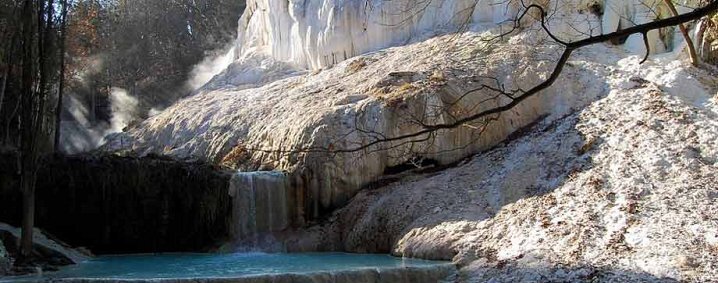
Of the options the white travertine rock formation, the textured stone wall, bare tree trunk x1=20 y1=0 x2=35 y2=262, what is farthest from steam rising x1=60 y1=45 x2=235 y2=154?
bare tree trunk x1=20 y1=0 x2=35 y2=262

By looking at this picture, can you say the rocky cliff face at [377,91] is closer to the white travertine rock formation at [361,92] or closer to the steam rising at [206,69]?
the white travertine rock formation at [361,92]

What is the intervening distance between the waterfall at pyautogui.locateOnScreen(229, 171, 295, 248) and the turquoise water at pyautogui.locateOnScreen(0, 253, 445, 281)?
3.65ft

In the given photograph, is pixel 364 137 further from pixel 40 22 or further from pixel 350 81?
pixel 40 22

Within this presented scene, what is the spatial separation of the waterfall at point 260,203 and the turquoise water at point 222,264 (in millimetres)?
1112

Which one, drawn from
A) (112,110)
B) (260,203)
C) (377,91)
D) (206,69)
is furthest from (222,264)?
(112,110)

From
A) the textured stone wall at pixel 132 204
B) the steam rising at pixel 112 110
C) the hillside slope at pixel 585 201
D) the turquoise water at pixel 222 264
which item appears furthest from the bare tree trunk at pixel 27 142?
the steam rising at pixel 112 110

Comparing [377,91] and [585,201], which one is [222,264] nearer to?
[585,201]

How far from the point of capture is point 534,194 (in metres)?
13.6

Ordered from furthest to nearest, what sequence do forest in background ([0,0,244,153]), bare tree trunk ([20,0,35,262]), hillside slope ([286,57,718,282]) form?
forest in background ([0,0,244,153]) → bare tree trunk ([20,0,35,262]) → hillside slope ([286,57,718,282])

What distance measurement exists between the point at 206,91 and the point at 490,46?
36.5ft

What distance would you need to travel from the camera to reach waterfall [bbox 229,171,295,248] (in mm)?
16312

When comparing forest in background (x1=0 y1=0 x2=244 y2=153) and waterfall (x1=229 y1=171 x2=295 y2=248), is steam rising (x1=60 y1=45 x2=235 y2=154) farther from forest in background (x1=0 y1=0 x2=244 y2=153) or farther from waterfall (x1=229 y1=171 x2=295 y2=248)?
waterfall (x1=229 y1=171 x2=295 y2=248)

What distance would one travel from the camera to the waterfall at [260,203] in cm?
1631

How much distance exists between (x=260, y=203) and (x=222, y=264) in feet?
11.7
